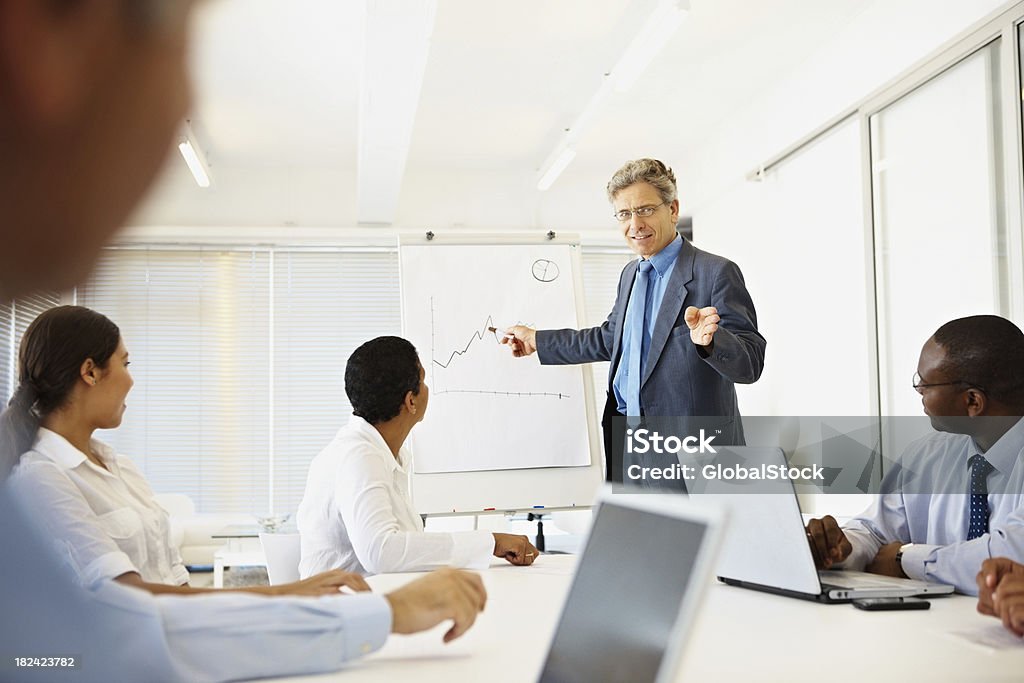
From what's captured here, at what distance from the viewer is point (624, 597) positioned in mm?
837

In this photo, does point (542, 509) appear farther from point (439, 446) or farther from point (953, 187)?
point (953, 187)

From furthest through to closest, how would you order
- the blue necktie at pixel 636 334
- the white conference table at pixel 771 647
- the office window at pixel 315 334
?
the office window at pixel 315 334
the blue necktie at pixel 636 334
the white conference table at pixel 771 647

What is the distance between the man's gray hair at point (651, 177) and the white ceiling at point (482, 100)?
4.24 ft

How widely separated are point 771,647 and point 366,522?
94 cm

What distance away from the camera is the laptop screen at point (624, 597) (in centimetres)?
77

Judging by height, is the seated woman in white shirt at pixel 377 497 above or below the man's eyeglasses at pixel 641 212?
below

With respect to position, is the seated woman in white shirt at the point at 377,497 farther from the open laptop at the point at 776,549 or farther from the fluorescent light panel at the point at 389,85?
the fluorescent light panel at the point at 389,85

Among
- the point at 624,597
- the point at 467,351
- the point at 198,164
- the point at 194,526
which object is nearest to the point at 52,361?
the point at 624,597

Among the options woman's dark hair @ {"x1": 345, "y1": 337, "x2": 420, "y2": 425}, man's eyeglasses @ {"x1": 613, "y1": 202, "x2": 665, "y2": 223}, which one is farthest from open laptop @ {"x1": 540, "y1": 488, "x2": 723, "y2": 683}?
man's eyeglasses @ {"x1": 613, "y1": 202, "x2": 665, "y2": 223}

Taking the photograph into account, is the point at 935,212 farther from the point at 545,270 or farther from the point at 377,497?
the point at 377,497

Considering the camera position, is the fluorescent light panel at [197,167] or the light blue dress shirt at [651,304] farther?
the fluorescent light panel at [197,167]

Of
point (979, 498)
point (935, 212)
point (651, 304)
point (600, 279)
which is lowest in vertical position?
point (979, 498)

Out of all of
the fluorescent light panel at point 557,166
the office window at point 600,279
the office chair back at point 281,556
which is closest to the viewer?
the office chair back at point 281,556

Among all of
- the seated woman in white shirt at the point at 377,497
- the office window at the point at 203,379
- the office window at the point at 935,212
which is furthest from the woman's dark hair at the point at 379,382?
the office window at the point at 203,379
